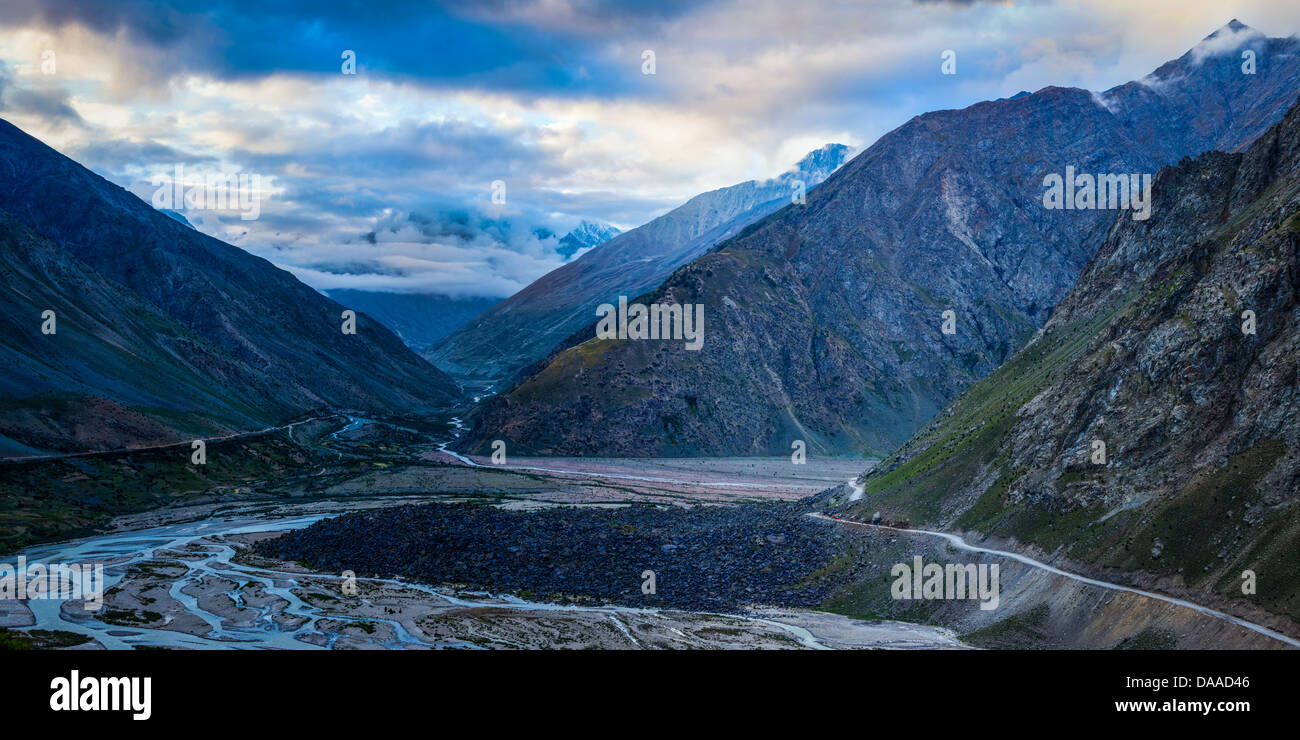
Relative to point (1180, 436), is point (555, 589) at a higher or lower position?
lower

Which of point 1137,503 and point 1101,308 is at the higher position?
point 1101,308

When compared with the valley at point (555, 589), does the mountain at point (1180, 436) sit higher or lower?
higher

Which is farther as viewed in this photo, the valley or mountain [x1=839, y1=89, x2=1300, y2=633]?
the valley

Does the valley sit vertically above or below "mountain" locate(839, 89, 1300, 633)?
below

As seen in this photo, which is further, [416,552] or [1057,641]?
[416,552]

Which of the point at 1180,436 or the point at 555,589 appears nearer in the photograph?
the point at 1180,436

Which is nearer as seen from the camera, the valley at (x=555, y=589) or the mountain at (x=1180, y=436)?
the mountain at (x=1180, y=436)
